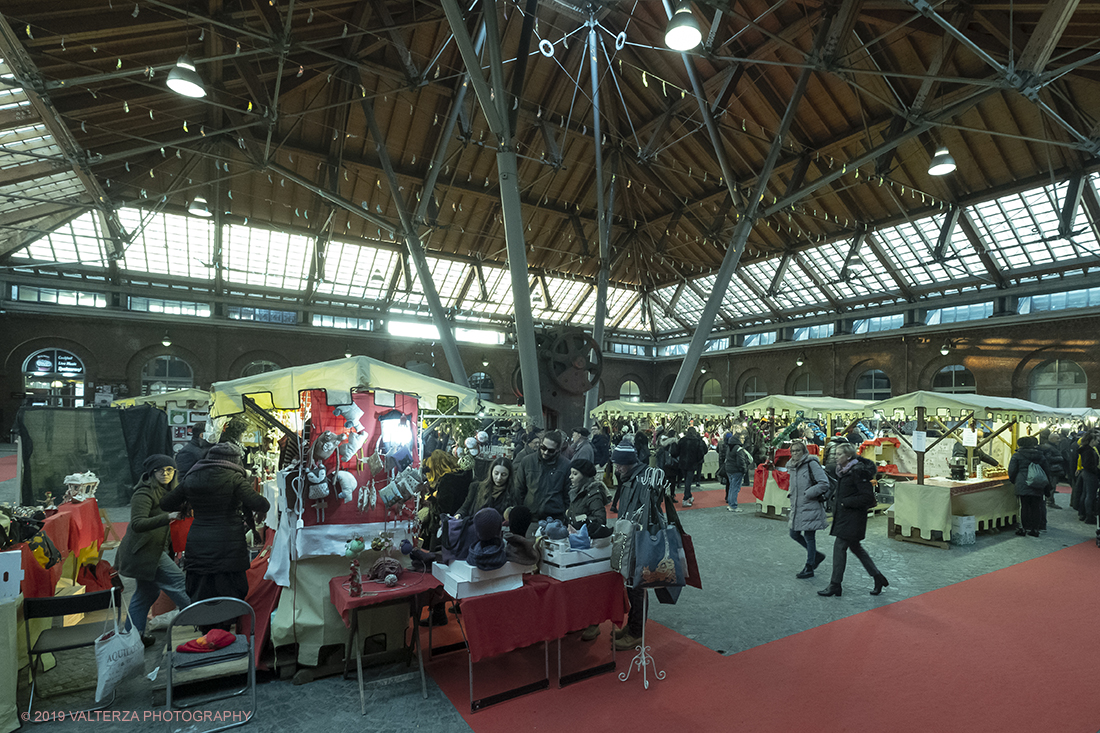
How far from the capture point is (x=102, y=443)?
1020 centimetres

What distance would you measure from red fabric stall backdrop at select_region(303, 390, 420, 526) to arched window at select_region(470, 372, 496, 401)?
24671 mm

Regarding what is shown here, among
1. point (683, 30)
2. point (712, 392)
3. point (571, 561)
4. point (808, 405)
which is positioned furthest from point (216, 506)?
point (712, 392)

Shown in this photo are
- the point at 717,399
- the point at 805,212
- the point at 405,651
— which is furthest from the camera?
the point at 717,399

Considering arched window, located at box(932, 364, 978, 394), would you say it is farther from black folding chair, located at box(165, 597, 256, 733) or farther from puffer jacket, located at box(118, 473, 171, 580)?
puffer jacket, located at box(118, 473, 171, 580)

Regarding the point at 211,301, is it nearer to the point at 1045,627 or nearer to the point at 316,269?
the point at 316,269

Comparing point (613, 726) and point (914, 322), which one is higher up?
point (914, 322)

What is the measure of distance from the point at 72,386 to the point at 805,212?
27725 millimetres

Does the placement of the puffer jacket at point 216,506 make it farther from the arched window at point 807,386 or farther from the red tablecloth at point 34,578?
the arched window at point 807,386

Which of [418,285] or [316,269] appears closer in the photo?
[316,269]

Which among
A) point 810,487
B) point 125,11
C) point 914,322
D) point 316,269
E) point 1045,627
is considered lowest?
point 1045,627

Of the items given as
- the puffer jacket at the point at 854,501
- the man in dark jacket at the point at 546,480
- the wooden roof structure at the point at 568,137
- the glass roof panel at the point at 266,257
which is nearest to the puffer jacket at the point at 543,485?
the man in dark jacket at the point at 546,480

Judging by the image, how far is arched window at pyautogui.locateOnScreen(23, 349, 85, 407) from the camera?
19.2m

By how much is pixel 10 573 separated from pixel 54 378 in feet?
71.4

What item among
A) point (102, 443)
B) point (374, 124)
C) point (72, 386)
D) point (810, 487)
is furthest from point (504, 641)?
point (72, 386)
